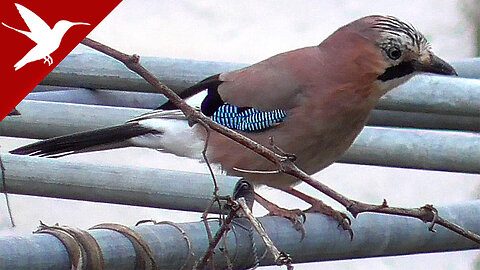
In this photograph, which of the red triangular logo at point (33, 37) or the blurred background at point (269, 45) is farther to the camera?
the blurred background at point (269, 45)

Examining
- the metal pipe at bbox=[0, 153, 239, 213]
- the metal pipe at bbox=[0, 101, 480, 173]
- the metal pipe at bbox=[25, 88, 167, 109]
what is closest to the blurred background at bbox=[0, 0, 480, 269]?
the metal pipe at bbox=[25, 88, 167, 109]

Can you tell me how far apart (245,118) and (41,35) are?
3.37ft

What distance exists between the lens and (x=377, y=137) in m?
1.91

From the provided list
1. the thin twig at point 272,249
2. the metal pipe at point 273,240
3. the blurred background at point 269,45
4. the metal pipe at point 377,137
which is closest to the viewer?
the thin twig at point 272,249

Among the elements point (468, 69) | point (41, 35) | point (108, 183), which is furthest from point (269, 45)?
point (41, 35)

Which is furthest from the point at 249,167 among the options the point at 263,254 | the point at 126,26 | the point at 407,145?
the point at 126,26

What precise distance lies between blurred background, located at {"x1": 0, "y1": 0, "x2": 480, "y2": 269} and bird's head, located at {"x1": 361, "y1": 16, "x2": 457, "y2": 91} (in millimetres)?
2062

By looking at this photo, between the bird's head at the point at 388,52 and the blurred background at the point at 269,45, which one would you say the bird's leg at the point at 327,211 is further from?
the blurred background at the point at 269,45

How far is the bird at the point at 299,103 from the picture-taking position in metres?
1.88

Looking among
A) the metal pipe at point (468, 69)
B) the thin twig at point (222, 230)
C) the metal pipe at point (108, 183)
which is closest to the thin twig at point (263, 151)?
the thin twig at point (222, 230)

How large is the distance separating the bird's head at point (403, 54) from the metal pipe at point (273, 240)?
1.52 feet

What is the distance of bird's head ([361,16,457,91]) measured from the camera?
72.6 inches

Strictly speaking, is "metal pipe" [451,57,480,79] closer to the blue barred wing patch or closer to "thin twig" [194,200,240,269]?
the blue barred wing patch

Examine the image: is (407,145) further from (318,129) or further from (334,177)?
(334,177)
